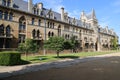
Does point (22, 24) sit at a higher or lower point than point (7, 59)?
higher

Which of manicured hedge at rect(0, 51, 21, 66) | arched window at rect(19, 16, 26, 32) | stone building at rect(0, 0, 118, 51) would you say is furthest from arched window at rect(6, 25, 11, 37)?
manicured hedge at rect(0, 51, 21, 66)

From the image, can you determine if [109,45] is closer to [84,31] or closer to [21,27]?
[84,31]

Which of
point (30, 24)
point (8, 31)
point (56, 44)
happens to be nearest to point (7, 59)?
point (56, 44)

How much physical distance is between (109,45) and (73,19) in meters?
41.9

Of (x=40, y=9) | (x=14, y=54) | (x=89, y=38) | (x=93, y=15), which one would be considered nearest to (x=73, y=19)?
(x=89, y=38)

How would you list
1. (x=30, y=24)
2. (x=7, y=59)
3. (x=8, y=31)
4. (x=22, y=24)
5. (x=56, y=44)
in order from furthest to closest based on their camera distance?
(x=30, y=24)
(x=22, y=24)
(x=8, y=31)
(x=56, y=44)
(x=7, y=59)

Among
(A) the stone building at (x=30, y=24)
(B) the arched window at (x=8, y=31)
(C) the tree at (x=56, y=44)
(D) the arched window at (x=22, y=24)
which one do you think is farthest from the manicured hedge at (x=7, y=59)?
(D) the arched window at (x=22, y=24)

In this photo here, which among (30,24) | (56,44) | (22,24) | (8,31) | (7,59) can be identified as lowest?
(7,59)

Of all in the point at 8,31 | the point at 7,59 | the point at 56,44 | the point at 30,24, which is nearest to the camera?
the point at 7,59

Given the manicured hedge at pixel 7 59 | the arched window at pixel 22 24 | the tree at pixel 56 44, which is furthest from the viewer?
the arched window at pixel 22 24

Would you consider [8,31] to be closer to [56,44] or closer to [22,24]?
[22,24]

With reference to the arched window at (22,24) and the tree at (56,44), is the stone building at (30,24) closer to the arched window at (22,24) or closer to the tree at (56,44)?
the arched window at (22,24)

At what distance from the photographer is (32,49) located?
2509cm

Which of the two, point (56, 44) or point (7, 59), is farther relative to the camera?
point (56, 44)
